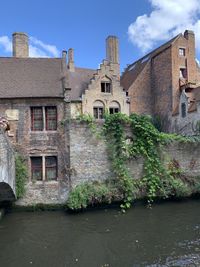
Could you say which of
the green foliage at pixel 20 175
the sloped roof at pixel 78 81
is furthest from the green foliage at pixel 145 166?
the sloped roof at pixel 78 81

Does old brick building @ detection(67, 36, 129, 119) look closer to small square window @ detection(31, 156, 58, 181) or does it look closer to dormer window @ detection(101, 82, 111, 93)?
dormer window @ detection(101, 82, 111, 93)

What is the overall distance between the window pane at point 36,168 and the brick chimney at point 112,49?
16.5m

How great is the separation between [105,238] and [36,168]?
6065 millimetres

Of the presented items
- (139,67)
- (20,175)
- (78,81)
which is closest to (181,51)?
(139,67)

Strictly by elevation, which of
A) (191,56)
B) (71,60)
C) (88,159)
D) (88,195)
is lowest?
(88,195)

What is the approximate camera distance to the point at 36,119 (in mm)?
18016

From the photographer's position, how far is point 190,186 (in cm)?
1895

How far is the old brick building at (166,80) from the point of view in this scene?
104 feet

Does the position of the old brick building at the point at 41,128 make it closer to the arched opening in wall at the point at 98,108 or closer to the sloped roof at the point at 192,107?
the arched opening in wall at the point at 98,108

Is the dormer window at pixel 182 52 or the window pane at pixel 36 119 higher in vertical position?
the dormer window at pixel 182 52

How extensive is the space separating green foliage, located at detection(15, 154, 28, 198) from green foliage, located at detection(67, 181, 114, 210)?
8.20 feet

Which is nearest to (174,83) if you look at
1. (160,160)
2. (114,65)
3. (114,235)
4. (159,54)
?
(159,54)

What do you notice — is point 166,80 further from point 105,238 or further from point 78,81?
point 105,238

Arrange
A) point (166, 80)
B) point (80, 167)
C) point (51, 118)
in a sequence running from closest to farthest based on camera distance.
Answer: point (80, 167) → point (51, 118) → point (166, 80)
